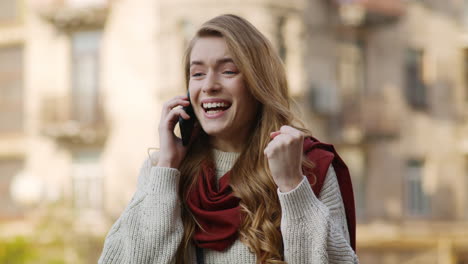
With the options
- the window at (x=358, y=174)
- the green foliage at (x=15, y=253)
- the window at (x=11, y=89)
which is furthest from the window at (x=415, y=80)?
the green foliage at (x=15, y=253)

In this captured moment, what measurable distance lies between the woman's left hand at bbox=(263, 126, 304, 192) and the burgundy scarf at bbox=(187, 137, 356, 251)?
18cm

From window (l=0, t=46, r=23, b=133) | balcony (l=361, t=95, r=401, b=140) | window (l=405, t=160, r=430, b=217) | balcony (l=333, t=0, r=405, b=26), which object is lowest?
window (l=405, t=160, r=430, b=217)

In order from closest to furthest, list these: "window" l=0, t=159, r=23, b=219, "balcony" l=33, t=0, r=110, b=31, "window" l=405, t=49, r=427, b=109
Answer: "balcony" l=33, t=0, r=110, b=31, "window" l=0, t=159, r=23, b=219, "window" l=405, t=49, r=427, b=109

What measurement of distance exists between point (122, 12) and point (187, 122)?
56.7 feet

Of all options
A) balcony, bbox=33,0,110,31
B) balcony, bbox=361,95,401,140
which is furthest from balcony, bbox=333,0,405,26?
balcony, bbox=33,0,110,31

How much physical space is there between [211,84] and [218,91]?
4 cm

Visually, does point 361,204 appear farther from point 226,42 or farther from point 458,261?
point 226,42

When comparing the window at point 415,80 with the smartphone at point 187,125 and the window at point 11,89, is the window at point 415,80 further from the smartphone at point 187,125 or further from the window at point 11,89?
the smartphone at point 187,125

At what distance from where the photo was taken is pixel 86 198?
2045 cm

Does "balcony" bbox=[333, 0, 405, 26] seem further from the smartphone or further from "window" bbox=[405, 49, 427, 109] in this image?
the smartphone

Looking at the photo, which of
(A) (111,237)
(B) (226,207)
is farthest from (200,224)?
(A) (111,237)

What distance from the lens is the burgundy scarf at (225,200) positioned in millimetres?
3104

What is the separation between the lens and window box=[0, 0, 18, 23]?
21.9 meters

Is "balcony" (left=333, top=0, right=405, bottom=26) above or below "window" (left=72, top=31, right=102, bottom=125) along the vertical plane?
above
